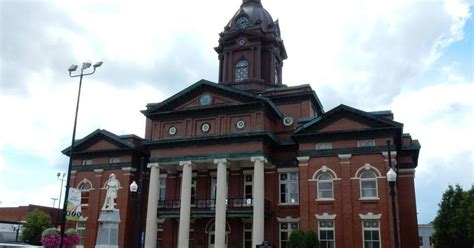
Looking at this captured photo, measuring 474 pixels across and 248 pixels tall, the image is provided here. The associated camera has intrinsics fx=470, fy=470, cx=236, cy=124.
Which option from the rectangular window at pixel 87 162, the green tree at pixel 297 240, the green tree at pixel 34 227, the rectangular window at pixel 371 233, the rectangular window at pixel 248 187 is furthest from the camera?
the green tree at pixel 34 227

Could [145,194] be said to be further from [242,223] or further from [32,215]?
[32,215]

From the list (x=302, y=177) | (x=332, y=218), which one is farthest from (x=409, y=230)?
(x=302, y=177)

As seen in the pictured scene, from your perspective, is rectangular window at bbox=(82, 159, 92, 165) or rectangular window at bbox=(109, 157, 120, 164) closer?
rectangular window at bbox=(109, 157, 120, 164)

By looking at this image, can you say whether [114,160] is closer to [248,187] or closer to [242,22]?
[248,187]

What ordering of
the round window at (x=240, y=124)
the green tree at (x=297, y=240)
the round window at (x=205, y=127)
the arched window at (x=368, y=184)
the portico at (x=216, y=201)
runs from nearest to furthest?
1. the green tree at (x=297, y=240)
2. the arched window at (x=368, y=184)
3. the portico at (x=216, y=201)
4. the round window at (x=240, y=124)
5. the round window at (x=205, y=127)

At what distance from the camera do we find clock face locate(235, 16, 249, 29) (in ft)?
170

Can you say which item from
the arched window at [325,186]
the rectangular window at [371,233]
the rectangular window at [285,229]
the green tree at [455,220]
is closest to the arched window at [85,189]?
the rectangular window at [285,229]

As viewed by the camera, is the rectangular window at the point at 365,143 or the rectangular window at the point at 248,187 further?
the rectangular window at the point at 248,187

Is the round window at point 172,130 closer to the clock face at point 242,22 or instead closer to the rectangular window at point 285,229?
the rectangular window at point 285,229

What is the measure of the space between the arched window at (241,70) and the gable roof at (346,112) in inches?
546

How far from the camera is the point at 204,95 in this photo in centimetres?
4191

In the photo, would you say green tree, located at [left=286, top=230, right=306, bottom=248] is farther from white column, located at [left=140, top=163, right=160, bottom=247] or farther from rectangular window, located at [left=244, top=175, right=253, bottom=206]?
white column, located at [left=140, top=163, right=160, bottom=247]

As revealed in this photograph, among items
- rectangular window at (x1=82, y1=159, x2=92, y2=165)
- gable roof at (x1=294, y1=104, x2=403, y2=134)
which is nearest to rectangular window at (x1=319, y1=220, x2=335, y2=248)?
gable roof at (x1=294, y1=104, x2=403, y2=134)

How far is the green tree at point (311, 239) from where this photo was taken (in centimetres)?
3281
